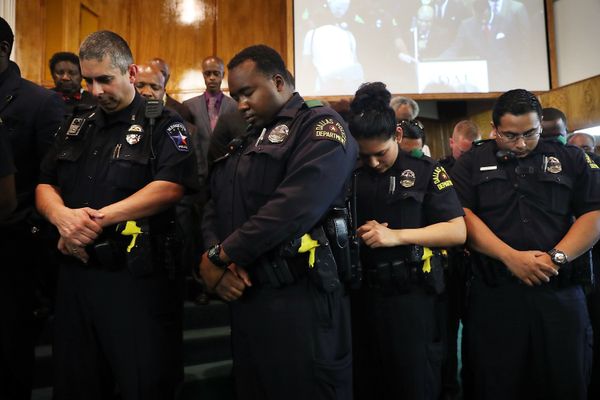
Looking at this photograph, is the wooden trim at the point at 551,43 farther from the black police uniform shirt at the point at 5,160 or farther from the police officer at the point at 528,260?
the black police uniform shirt at the point at 5,160

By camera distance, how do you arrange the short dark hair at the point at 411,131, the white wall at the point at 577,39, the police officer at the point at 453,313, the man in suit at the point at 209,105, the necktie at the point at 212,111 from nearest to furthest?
the short dark hair at the point at 411,131
the police officer at the point at 453,313
the man in suit at the point at 209,105
the necktie at the point at 212,111
the white wall at the point at 577,39

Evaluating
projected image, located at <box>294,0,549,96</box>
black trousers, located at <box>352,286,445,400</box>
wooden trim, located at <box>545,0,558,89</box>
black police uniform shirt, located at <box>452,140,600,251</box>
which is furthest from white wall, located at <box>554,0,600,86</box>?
black trousers, located at <box>352,286,445,400</box>

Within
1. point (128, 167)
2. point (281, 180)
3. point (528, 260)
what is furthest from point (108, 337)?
point (528, 260)

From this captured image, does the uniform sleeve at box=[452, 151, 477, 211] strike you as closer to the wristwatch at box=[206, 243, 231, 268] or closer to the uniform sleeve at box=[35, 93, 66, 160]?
the wristwatch at box=[206, 243, 231, 268]

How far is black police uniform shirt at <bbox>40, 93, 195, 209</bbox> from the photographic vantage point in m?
1.80

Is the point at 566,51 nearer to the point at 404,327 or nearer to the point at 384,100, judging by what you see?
the point at 384,100

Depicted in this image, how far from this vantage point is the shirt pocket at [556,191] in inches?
81.0

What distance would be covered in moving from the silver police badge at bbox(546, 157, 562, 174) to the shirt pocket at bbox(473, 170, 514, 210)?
0.59ft

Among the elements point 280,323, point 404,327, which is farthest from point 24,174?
point 404,327

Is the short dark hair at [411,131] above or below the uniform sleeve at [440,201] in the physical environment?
above

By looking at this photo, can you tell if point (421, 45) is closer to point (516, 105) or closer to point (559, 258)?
point (516, 105)

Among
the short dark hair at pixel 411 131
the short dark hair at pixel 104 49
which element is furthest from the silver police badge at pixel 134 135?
the short dark hair at pixel 411 131

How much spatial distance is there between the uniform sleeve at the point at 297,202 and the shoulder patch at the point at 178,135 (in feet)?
1.62

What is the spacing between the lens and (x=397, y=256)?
1.96 meters
